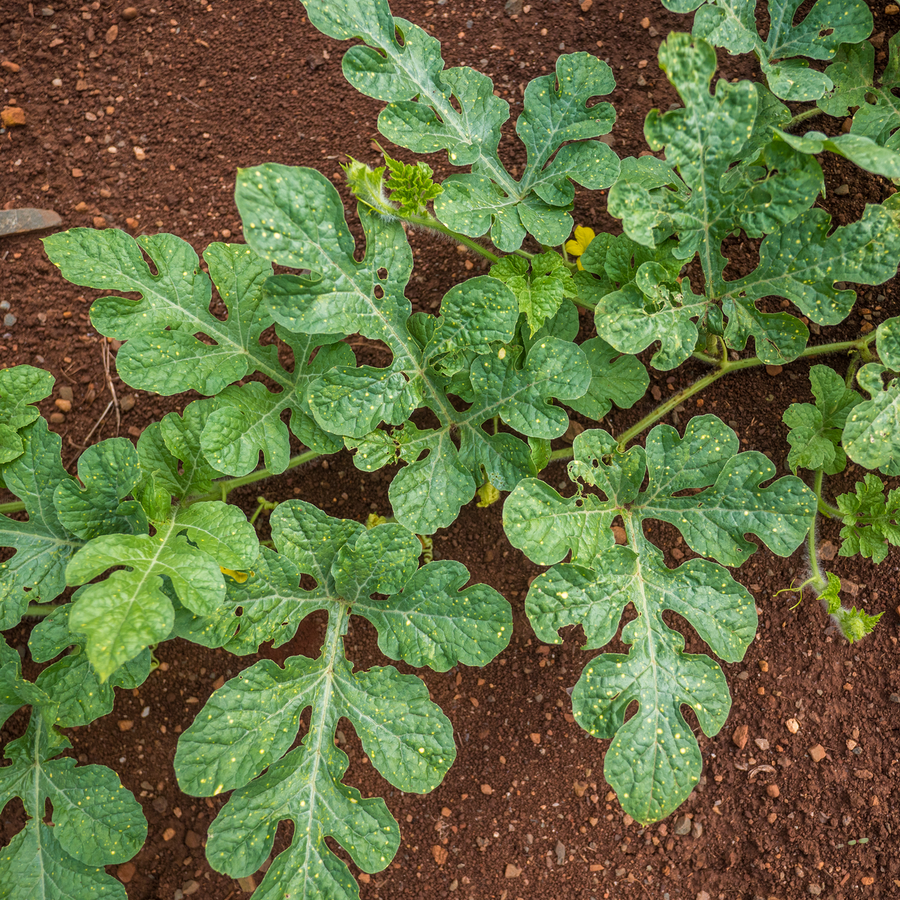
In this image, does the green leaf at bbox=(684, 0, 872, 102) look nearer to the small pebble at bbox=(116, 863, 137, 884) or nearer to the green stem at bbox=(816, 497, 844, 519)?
the green stem at bbox=(816, 497, 844, 519)

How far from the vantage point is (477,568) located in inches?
103

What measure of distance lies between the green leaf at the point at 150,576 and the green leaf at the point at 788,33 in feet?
6.04

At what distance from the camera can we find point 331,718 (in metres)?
2.16

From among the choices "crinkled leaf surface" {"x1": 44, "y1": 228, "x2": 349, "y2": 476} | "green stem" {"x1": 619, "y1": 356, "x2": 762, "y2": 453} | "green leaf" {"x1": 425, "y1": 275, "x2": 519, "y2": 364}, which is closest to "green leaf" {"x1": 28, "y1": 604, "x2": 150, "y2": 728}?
"crinkled leaf surface" {"x1": 44, "y1": 228, "x2": 349, "y2": 476}

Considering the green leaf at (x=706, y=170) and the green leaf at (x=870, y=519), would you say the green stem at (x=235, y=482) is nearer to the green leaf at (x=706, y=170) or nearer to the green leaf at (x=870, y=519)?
the green leaf at (x=706, y=170)

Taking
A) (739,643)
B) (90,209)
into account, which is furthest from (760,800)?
(90,209)

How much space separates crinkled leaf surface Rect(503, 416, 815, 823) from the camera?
202 centimetres

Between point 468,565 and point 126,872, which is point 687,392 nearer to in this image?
point 468,565

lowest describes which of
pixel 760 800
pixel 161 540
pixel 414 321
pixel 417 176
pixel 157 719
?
pixel 760 800

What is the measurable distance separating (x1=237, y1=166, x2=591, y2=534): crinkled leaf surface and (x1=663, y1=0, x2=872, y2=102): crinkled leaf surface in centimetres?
91

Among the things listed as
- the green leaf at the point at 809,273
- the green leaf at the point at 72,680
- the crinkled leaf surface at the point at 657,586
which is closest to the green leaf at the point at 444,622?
the crinkled leaf surface at the point at 657,586

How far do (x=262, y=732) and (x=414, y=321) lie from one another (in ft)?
4.07

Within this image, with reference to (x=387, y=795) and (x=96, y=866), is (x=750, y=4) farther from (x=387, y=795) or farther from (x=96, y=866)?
(x=96, y=866)

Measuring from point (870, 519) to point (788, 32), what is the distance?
1.50m
